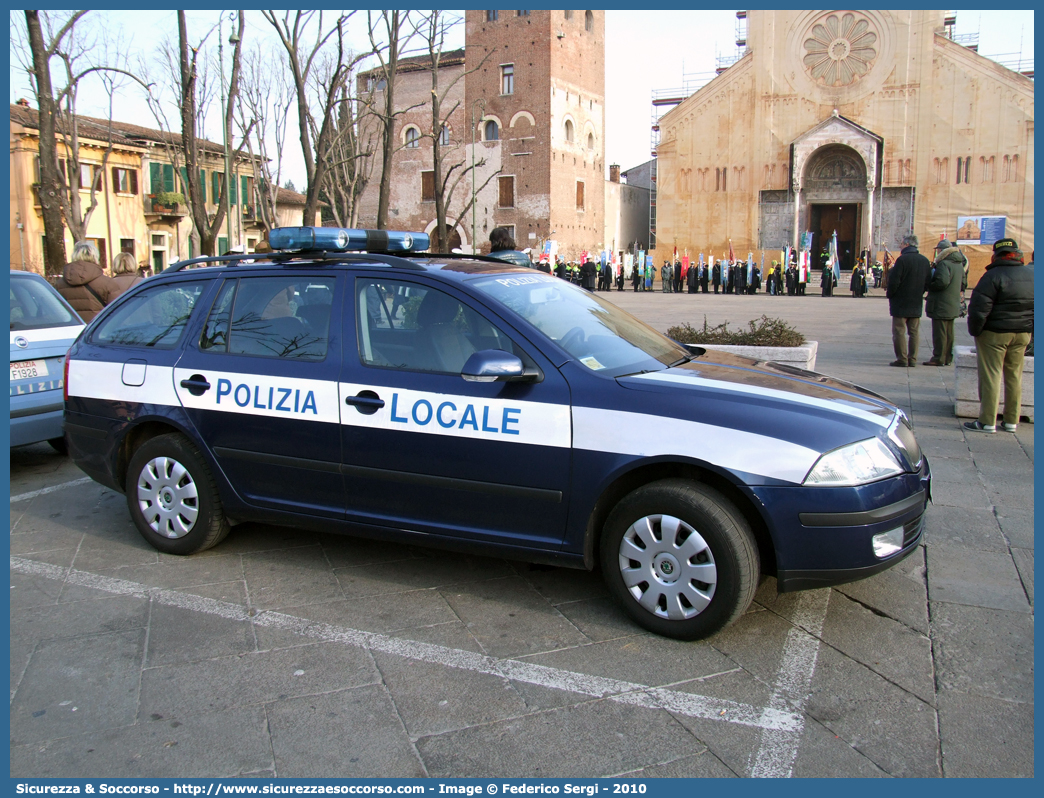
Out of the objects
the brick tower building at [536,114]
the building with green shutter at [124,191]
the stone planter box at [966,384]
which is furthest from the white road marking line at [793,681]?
the brick tower building at [536,114]

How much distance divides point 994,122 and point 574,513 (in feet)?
148

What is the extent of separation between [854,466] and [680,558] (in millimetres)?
794

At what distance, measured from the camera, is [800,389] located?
3.84 meters

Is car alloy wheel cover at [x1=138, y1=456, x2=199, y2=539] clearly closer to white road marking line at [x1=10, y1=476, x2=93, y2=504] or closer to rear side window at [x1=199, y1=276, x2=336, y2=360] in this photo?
rear side window at [x1=199, y1=276, x2=336, y2=360]

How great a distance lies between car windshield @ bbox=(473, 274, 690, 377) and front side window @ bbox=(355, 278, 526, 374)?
0.58 ft

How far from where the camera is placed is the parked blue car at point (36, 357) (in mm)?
6238

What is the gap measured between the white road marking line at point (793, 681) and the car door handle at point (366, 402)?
2.11 m

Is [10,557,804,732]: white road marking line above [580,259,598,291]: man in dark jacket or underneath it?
underneath

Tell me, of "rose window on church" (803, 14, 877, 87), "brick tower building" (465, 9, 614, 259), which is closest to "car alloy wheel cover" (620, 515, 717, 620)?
"rose window on church" (803, 14, 877, 87)

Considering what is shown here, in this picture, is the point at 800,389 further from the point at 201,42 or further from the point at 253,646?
the point at 201,42

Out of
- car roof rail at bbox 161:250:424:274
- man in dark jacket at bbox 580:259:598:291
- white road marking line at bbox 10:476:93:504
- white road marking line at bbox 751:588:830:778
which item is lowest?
white road marking line at bbox 751:588:830:778

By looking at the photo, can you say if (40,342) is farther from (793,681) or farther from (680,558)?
(793,681)

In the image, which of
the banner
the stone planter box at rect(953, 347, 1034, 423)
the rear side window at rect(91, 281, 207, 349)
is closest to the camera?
the rear side window at rect(91, 281, 207, 349)

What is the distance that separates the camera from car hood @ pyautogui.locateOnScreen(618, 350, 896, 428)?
3541 mm
